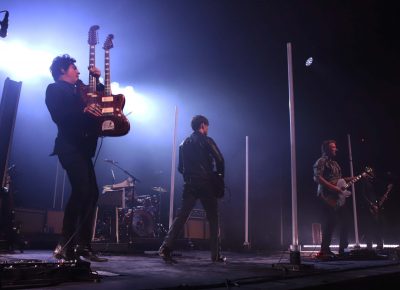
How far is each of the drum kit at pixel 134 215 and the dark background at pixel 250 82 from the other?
4.22 feet

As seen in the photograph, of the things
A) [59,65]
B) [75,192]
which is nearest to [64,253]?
[75,192]

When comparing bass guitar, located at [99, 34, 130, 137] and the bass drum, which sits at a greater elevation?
bass guitar, located at [99, 34, 130, 137]

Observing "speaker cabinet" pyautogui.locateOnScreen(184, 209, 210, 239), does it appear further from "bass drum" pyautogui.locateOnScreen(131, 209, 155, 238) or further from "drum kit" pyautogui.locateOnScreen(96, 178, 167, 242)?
"bass drum" pyautogui.locateOnScreen(131, 209, 155, 238)

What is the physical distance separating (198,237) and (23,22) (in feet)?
23.3

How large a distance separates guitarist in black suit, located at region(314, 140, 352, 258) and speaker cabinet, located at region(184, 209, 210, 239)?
16.3 feet

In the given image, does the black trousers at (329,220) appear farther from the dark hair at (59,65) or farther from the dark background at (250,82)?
the dark hair at (59,65)

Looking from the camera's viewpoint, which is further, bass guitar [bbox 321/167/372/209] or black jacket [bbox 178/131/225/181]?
bass guitar [bbox 321/167/372/209]

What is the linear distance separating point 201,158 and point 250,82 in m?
5.96

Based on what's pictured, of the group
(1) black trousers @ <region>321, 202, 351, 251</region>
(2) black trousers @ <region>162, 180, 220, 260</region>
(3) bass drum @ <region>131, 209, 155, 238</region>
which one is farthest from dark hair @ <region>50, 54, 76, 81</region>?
(3) bass drum @ <region>131, 209, 155, 238</region>

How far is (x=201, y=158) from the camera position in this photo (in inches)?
190

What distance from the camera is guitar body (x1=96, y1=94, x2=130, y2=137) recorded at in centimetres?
338

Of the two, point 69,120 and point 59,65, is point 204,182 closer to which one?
point 69,120

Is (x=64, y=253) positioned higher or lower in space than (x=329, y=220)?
lower

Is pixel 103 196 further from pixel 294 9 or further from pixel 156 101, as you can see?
pixel 294 9
